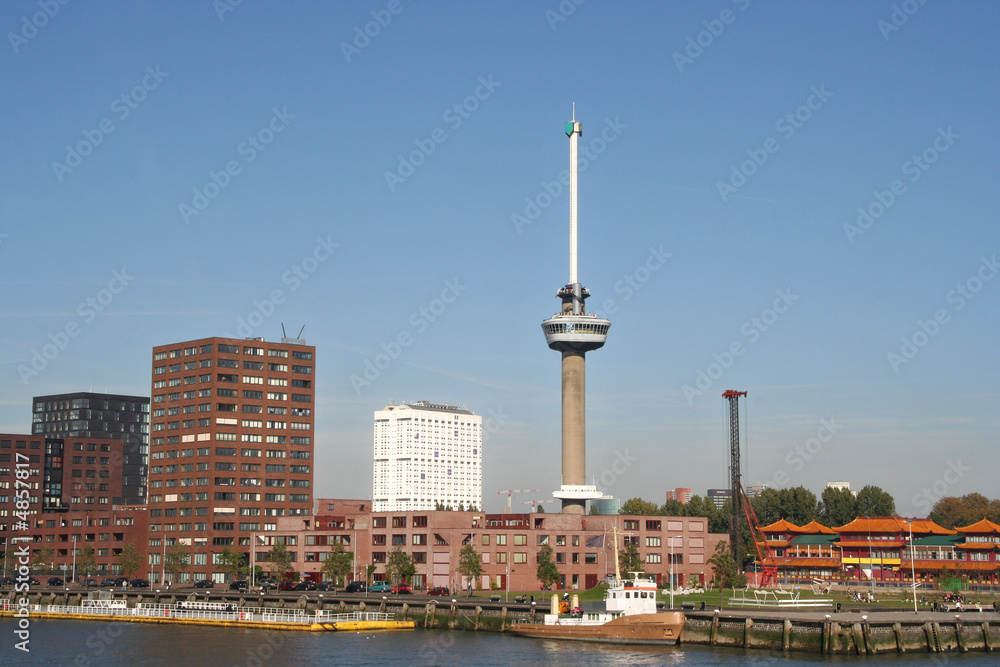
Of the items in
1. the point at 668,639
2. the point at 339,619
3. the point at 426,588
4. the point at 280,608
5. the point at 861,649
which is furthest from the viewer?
the point at 426,588

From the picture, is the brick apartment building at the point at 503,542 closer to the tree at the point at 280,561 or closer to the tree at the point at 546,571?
the tree at the point at 280,561

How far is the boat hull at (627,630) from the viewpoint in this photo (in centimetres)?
10844

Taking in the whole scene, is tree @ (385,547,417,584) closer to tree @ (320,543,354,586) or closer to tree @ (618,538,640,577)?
tree @ (320,543,354,586)

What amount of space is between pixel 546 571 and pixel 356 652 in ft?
221

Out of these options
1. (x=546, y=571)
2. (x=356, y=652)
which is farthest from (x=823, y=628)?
(x=546, y=571)

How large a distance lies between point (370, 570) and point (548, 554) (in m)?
27.9

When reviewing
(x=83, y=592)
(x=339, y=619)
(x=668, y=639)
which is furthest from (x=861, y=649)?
(x=83, y=592)

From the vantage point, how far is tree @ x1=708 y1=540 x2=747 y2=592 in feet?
579

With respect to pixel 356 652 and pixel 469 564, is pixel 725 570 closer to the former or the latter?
pixel 469 564

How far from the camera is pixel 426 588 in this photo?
6850 inches

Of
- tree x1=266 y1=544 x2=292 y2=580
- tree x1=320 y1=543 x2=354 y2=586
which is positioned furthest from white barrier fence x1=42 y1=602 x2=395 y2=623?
tree x1=266 y1=544 x2=292 y2=580

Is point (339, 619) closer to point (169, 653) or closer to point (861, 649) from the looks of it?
point (169, 653)

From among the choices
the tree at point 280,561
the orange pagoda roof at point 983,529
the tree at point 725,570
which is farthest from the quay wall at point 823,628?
the orange pagoda roof at point 983,529

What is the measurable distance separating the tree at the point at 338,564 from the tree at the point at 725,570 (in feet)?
190
